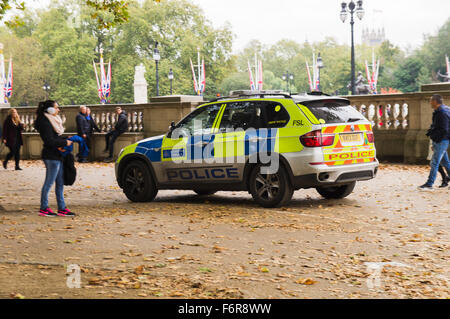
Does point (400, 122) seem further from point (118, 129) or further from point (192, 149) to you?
point (118, 129)

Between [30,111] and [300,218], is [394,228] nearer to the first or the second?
[300,218]

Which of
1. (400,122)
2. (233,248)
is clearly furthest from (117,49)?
(233,248)

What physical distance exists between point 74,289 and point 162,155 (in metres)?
6.34

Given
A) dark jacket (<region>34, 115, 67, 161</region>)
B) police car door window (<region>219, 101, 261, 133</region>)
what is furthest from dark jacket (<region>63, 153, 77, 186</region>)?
police car door window (<region>219, 101, 261, 133</region>)

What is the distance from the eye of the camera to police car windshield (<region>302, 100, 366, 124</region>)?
Answer: 1073 cm

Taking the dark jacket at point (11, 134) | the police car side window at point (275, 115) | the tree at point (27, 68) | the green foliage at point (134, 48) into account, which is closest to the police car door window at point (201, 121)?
the police car side window at point (275, 115)

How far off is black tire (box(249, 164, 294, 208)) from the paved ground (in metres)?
0.18

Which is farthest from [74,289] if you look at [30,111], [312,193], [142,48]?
[142,48]

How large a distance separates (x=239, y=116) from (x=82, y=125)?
12.9m

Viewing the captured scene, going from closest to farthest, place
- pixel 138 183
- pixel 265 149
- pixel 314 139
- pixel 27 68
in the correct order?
1. pixel 314 139
2. pixel 265 149
3. pixel 138 183
4. pixel 27 68

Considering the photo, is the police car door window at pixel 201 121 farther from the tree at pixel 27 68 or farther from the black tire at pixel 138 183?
the tree at pixel 27 68

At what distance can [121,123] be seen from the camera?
22938 mm

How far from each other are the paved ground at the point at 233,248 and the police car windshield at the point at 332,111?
4.55ft
